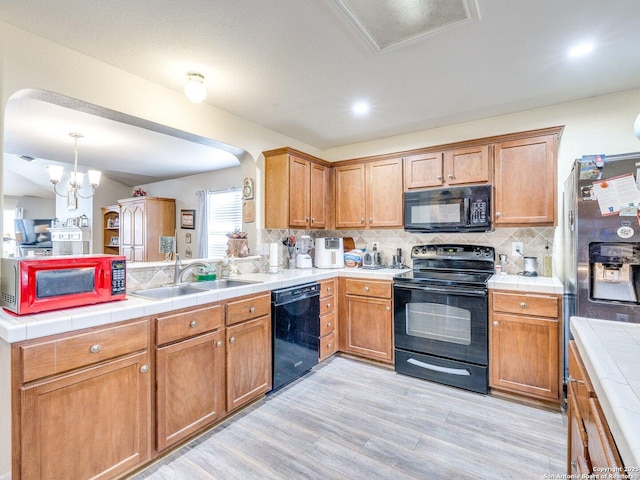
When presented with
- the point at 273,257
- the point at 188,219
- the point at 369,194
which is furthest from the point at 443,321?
the point at 188,219

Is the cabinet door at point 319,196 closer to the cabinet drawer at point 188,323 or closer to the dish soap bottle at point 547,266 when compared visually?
the cabinet drawer at point 188,323

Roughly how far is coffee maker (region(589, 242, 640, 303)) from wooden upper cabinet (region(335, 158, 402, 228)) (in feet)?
5.57

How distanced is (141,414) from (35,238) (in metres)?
6.22

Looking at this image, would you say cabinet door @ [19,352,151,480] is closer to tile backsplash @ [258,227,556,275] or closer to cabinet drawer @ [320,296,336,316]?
cabinet drawer @ [320,296,336,316]

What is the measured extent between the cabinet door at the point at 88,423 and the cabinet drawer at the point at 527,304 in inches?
101

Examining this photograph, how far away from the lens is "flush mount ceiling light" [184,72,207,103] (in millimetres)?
2168

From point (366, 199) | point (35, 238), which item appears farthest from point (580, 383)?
point (35, 238)

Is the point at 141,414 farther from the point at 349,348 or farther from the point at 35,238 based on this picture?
the point at 35,238

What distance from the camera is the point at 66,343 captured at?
4.69ft

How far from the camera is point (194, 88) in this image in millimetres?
2164

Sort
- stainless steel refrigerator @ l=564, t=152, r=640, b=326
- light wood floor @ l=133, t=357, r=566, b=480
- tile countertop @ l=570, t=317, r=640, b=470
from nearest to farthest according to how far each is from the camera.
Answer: tile countertop @ l=570, t=317, r=640, b=470 → light wood floor @ l=133, t=357, r=566, b=480 → stainless steel refrigerator @ l=564, t=152, r=640, b=326

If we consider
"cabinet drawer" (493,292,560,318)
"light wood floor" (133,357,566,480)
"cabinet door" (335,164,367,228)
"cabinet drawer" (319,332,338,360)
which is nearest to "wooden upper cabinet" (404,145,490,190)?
"cabinet door" (335,164,367,228)

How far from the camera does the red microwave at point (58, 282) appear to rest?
148 centimetres

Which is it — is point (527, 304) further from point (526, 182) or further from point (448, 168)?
point (448, 168)
